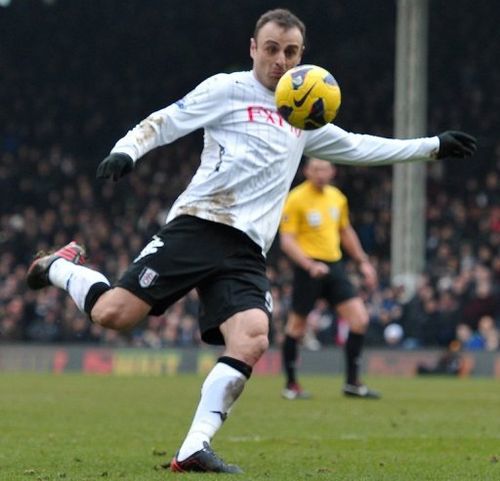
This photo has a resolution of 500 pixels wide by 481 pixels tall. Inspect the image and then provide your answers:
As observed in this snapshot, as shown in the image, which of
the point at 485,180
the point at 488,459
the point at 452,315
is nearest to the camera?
the point at 488,459

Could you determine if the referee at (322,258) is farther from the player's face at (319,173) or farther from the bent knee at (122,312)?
the bent knee at (122,312)

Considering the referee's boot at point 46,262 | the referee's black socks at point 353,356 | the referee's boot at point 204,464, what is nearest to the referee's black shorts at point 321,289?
the referee's black socks at point 353,356

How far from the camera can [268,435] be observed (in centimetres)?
926

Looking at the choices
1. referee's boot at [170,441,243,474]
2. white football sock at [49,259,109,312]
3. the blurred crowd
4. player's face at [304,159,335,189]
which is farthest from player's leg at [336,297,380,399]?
the blurred crowd

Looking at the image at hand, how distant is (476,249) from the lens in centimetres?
2634

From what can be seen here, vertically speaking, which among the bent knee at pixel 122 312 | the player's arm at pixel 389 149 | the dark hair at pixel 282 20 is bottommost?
the bent knee at pixel 122 312

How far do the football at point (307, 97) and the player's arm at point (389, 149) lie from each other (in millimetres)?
585

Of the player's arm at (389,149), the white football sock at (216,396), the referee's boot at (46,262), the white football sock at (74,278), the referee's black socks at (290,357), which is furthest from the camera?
the referee's black socks at (290,357)

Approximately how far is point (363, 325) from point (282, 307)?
1086cm

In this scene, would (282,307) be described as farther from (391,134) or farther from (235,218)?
(235,218)

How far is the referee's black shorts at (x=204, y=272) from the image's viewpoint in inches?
277

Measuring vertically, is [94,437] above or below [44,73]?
below

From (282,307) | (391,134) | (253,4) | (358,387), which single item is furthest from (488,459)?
(253,4)

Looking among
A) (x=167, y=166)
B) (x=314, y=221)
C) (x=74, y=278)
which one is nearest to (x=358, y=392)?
(x=314, y=221)
